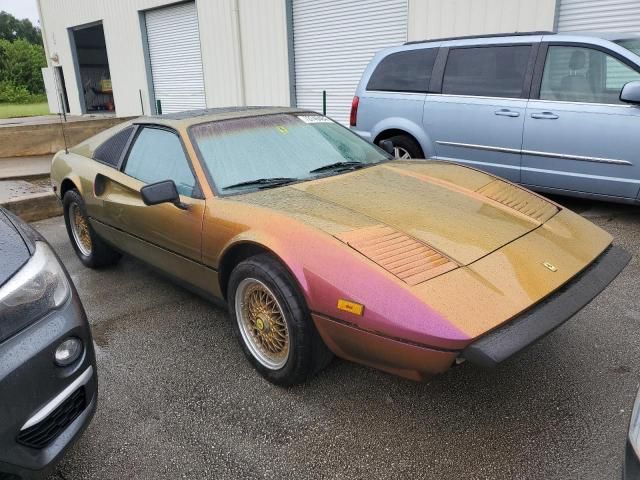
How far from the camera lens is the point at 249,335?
9.08 feet

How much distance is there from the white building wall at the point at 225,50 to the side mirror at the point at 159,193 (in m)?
9.80

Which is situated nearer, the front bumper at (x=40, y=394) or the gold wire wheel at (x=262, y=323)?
the front bumper at (x=40, y=394)

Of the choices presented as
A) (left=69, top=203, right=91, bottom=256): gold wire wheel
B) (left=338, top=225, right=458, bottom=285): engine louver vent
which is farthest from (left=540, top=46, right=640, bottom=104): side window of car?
(left=69, top=203, right=91, bottom=256): gold wire wheel

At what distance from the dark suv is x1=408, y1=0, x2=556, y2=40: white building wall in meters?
7.86

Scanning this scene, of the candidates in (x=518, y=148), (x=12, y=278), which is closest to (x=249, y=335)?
(x=12, y=278)

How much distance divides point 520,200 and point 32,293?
8.27 ft

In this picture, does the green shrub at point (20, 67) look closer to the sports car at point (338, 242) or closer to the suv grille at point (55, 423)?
the sports car at point (338, 242)

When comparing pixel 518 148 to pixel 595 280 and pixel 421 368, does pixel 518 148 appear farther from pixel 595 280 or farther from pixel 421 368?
pixel 421 368

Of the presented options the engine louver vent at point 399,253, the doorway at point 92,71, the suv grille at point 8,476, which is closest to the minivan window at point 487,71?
the engine louver vent at point 399,253

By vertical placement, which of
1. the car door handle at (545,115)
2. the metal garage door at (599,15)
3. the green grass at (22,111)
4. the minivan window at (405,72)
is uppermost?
the metal garage door at (599,15)

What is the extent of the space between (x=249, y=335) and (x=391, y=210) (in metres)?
1.02

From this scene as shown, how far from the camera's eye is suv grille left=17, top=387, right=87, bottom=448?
167cm

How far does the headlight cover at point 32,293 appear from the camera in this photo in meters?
1.69

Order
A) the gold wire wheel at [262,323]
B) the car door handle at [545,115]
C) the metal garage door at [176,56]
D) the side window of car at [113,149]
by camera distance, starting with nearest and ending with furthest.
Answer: the gold wire wheel at [262,323], the side window of car at [113,149], the car door handle at [545,115], the metal garage door at [176,56]
